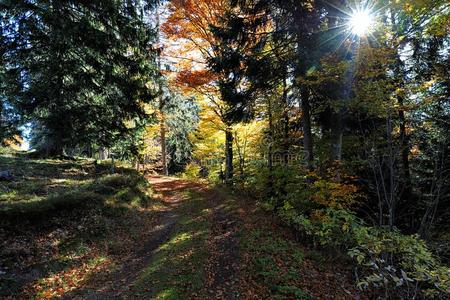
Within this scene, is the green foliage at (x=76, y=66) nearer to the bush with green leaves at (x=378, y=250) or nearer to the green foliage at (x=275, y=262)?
the green foliage at (x=275, y=262)

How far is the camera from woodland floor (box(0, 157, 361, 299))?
5.35m

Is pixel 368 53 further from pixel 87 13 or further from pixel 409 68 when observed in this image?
pixel 87 13

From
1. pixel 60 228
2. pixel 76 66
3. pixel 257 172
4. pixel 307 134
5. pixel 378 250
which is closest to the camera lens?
pixel 378 250

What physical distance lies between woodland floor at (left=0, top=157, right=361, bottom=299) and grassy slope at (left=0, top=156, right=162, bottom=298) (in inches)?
1.3

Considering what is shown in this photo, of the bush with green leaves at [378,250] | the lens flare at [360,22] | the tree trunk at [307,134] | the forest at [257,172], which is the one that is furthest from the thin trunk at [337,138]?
the lens flare at [360,22]

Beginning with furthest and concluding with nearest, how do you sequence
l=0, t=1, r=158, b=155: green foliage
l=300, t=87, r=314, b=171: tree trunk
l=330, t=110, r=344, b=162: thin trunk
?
l=300, t=87, r=314, b=171: tree trunk
l=330, t=110, r=344, b=162: thin trunk
l=0, t=1, r=158, b=155: green foliage

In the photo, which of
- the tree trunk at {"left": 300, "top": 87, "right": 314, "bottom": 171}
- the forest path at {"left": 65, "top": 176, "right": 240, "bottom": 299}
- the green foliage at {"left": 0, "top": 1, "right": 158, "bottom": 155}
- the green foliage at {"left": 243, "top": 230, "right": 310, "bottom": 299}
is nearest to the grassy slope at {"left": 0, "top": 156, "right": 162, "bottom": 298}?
the forest path at {"left": 65, "top": 176, "right": 240, "bottom": 299}

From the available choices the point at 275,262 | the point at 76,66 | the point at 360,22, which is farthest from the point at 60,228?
the point at 360,22

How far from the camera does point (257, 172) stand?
12375mm

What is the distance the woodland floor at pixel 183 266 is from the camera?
5352 millimetres

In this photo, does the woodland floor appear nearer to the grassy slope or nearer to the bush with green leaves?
the grassy slope

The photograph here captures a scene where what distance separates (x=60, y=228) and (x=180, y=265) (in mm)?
3542

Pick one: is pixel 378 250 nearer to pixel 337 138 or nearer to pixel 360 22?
pixel 337 138

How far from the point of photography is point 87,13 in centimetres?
829
